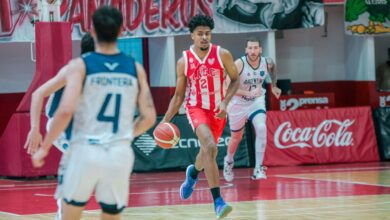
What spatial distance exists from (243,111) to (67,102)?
940 cm

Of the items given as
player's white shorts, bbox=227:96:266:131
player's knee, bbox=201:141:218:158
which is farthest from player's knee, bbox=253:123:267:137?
player's knee, bbox=201:141:218:158

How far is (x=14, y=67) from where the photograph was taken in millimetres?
21969

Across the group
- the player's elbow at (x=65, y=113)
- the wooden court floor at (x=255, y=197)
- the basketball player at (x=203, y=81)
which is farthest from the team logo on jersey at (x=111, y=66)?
the basketball player at (x=203, y=81)

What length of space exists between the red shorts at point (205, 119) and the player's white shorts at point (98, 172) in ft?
16.4

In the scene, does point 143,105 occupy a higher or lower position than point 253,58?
lower

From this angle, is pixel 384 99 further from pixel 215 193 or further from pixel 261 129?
pixel 215 193

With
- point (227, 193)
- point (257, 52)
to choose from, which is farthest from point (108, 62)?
point (257, 52)

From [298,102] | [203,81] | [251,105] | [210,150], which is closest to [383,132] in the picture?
[298,102]

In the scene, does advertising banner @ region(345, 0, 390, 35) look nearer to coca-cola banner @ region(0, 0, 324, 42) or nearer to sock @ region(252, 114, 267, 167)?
coca-cola banner @ region(0, 0, 324, 42)

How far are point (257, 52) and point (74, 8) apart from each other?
5561 mm

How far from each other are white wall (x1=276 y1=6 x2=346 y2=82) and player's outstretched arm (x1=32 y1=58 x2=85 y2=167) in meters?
18.1

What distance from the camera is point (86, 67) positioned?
6879 mm

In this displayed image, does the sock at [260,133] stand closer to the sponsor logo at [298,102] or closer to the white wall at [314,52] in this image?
the sponsor logo at [298,102]

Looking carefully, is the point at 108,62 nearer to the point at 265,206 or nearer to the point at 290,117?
the point at 265,206
